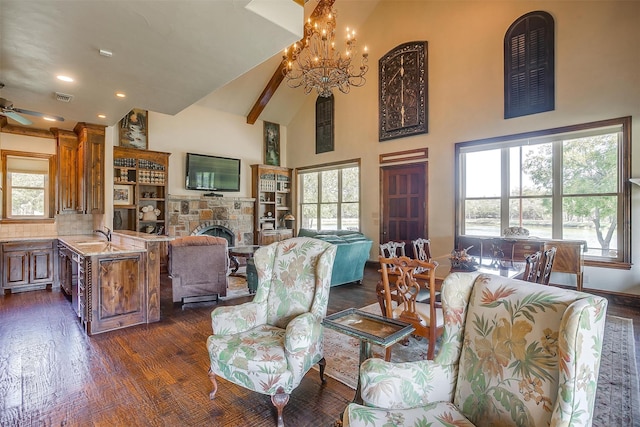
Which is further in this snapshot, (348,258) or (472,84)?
(472,84)

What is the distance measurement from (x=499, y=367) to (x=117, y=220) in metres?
7.04

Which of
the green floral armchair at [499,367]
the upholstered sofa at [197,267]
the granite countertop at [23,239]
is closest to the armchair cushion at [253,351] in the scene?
the green floral armchair at [499,367]

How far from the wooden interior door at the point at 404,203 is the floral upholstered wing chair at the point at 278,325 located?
452cm

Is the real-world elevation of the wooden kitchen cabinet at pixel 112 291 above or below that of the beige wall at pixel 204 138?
below

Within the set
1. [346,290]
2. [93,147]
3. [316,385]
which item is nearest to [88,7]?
[316,385]

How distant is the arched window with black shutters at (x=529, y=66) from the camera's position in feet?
15.8

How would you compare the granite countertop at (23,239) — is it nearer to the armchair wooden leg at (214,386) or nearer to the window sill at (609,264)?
the armchair wooden leg at (214,386)

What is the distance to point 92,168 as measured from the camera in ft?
16.7

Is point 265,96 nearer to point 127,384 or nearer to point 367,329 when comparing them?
point 127,384

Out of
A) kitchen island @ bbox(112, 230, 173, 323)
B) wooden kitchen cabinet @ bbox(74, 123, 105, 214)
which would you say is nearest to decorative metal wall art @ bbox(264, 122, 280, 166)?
wooden kitchen cabinet @ bbox(74, 123, 105, 214)

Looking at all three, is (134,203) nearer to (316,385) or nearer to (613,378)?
(316,385)

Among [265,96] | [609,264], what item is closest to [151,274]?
[265,96]

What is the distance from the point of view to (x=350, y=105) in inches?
300

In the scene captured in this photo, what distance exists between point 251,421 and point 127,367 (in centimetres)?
136
